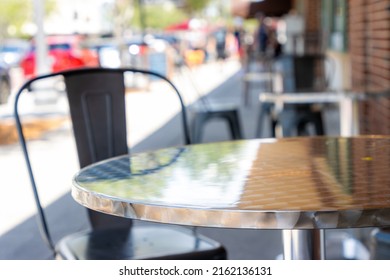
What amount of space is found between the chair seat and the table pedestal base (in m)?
0.44

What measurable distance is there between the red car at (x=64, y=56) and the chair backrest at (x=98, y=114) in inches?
499

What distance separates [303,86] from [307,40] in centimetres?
519

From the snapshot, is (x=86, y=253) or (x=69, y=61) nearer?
(x=86, y=253)

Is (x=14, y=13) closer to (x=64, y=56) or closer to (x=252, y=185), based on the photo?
(x=64, y=56)

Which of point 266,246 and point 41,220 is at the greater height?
point 41,220

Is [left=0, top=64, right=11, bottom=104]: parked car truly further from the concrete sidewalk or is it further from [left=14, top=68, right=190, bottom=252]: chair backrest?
[left=14, top=68, right=190, bottom=252]: chair backrest

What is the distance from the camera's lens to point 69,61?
58.5ft

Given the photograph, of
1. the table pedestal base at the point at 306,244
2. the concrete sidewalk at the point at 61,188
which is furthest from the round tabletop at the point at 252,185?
the concrete sidewalk at the point at 61,188

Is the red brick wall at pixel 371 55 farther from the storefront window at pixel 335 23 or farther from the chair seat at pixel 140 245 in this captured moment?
the chair seat at pixel 140 245

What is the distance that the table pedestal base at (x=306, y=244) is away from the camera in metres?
2.12

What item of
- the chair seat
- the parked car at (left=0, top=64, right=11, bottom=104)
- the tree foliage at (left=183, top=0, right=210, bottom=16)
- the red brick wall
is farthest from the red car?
the tree foliage at (left=183, top=0, right=210, bottom=16)

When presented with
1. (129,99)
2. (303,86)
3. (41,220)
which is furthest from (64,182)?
(129,99)

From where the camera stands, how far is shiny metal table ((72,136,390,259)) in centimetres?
154
